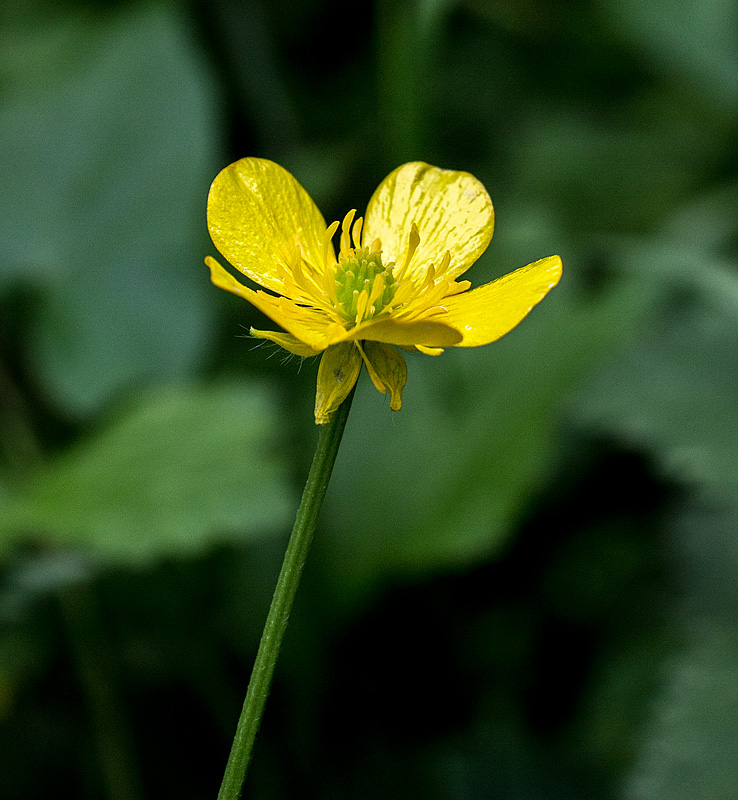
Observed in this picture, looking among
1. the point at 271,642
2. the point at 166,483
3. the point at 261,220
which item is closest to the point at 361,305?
the point at 261,220

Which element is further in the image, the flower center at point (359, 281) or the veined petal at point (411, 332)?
the flower center at point (359, 281)

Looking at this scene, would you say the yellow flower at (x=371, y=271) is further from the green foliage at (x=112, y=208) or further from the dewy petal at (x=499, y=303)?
the green foliage at (x=112, y=208)

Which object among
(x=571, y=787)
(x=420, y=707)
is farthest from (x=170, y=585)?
(x=571, y=787)

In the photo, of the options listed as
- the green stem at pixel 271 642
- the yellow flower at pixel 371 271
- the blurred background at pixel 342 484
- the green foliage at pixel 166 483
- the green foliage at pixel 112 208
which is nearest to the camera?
the green stem at pixel 271 642

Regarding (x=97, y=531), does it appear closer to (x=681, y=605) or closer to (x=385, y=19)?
(x=681, y=605)

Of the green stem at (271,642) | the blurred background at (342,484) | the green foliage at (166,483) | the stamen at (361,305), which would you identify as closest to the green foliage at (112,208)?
the blurred background at (342,484)

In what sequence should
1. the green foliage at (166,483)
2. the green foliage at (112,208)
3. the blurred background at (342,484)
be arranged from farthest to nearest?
the green foliage at (112,208) < the blurred background at (342,484) < the green foliage at (166,483)

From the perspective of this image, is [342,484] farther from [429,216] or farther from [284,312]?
[284,312]
